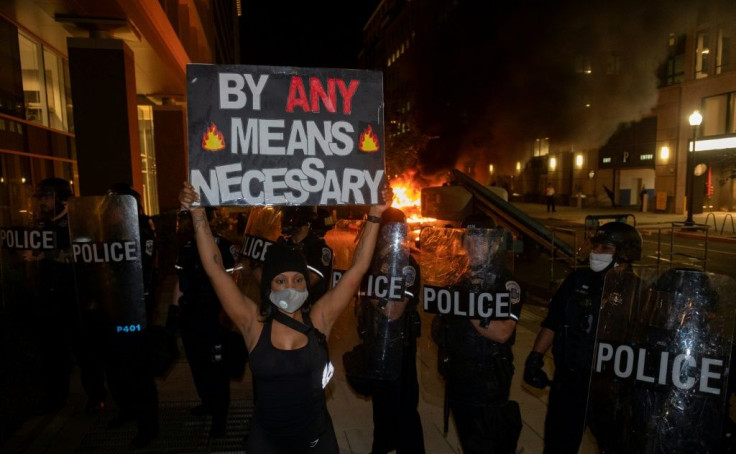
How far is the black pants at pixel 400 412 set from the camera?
10.9 feet

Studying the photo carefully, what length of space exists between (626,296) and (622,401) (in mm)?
488

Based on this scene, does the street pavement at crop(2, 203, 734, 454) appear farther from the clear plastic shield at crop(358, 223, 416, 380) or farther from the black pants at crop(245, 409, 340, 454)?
the black pants at crop(245, 409, 340, 454)

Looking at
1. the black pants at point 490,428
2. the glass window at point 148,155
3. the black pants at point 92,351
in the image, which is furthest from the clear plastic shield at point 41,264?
the glass window at point 148,155

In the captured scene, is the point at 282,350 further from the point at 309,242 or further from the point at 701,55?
the point at 701,55

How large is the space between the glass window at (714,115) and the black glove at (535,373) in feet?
79.6

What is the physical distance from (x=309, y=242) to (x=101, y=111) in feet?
20.6

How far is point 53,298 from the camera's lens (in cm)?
417

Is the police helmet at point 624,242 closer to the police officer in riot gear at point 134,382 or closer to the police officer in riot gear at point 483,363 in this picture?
the police officer in riot gear at point 483,363

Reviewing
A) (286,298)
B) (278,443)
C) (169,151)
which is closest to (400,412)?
(278,443)

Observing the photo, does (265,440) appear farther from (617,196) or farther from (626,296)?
(617,196)

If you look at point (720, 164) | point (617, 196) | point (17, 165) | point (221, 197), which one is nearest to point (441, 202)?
point (17, 165)

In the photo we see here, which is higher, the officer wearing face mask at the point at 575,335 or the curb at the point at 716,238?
the officer wearing face mask at the point at 575,335

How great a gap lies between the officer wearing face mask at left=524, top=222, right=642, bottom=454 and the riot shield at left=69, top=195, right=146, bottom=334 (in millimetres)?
3062

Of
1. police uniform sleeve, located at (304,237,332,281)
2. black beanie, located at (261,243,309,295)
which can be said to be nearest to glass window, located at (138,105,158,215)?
police uniform sleeve, located at (304,237,332,281)
